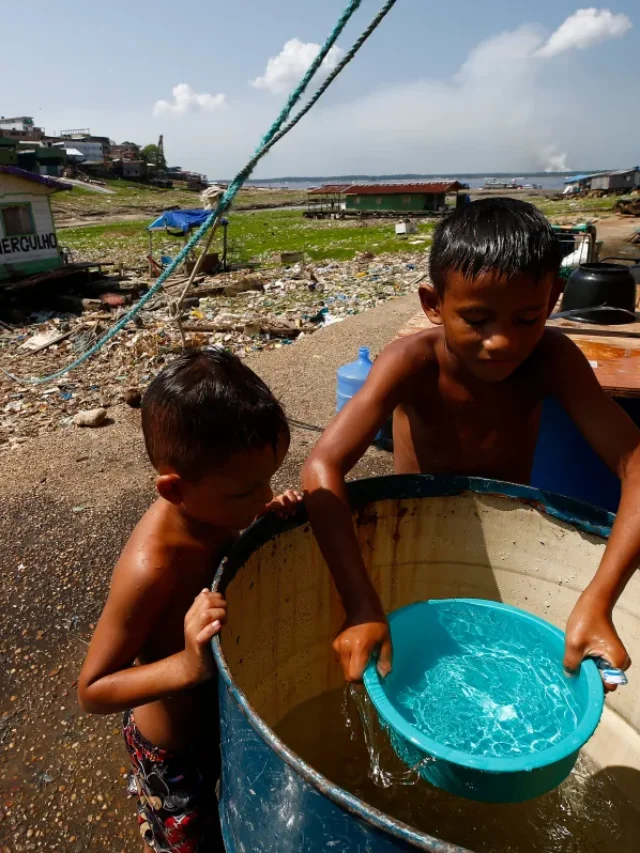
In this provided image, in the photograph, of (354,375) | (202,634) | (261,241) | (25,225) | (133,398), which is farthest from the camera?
(261,241)

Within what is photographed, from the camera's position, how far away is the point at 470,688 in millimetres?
1521

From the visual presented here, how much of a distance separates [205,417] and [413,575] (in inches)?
38.9

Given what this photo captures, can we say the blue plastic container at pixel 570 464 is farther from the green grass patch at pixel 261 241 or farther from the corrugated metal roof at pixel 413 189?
the corrugated metal roof at pixel 413 189

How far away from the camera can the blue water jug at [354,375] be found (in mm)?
3955

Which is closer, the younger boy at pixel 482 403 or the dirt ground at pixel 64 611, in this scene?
the younger boy at pixel 482 403

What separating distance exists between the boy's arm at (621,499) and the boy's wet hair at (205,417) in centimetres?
78

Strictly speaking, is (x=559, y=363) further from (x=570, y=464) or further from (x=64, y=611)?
(x=64, y=611)

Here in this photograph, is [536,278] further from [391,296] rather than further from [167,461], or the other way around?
[391,296]

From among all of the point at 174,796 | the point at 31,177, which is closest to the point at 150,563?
the point at 174,796

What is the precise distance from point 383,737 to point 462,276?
52.4 inches

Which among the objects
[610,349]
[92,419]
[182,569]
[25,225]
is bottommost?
[92,419]

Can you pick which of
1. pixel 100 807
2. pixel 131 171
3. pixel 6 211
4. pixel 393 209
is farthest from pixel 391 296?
pixel 131 171

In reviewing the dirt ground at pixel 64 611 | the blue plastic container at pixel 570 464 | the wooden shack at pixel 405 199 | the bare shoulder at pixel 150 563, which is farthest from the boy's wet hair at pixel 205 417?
the wooden shack at pixel 405 199

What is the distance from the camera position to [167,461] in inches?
48.0
